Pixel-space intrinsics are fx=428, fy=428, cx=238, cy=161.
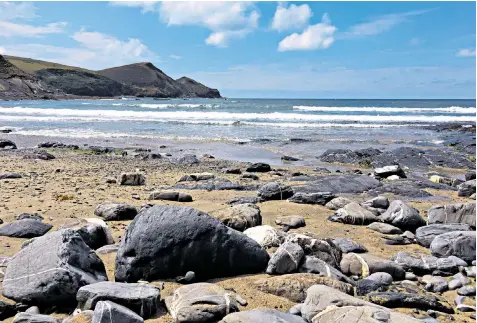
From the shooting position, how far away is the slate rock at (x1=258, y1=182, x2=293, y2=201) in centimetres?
870

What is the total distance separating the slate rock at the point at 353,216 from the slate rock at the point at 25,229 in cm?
444

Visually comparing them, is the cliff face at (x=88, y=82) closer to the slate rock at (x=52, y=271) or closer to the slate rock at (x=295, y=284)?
the slate rock at (x=52, y=271)

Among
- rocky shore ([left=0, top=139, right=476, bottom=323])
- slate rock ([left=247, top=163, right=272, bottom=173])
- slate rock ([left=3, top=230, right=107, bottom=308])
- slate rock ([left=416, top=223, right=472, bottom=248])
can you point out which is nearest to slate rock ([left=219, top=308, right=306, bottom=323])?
rocky shore ([left=0, top=139, right=476, bottom=323])

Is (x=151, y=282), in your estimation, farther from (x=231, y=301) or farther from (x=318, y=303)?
(x=318, y=303)

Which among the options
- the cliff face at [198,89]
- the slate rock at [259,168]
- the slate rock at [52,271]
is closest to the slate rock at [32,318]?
the slate rock at [52,271]

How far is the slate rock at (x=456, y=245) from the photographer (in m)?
5.32

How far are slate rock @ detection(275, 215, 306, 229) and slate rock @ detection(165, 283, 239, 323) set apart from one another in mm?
2903

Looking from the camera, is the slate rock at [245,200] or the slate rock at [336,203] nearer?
the slate rock at [336,203]

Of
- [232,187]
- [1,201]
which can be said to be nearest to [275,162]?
[232,187]

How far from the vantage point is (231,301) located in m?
3.74

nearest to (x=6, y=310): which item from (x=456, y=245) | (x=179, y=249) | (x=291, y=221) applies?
(x=179, y=249)

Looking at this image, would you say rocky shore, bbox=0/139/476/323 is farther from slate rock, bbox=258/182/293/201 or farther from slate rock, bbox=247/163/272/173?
slate rock, bbox=247/163/272/173

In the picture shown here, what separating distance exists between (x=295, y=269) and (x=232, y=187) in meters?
5.52

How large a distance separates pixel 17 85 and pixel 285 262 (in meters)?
109
